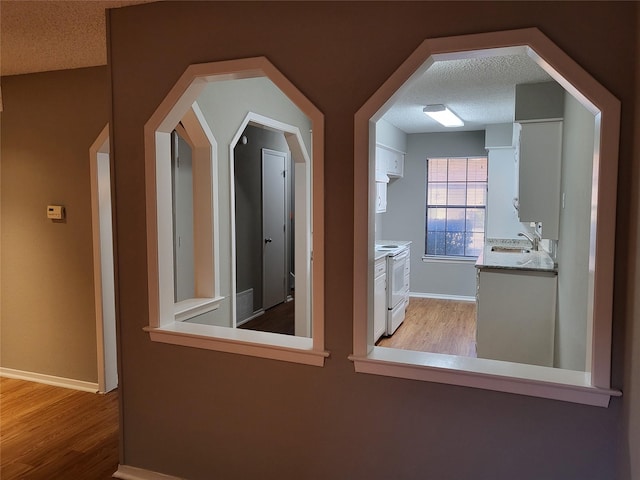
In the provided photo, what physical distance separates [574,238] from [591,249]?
1.06 metres

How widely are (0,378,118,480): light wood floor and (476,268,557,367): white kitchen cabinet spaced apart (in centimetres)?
275

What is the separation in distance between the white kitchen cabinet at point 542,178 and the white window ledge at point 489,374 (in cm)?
197

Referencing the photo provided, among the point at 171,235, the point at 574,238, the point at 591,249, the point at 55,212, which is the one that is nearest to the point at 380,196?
the point at 574,238

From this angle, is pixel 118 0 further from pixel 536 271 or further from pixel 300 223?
pixel 536 271

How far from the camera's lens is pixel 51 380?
3.93 meters

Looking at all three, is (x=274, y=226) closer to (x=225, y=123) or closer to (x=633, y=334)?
(x=225, y=123)

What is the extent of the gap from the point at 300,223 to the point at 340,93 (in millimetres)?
2588

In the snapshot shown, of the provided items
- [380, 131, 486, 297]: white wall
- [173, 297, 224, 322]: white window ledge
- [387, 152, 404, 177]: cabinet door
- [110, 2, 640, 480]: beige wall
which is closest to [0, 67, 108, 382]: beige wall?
[173, 297, 224, 322]: white window ledge

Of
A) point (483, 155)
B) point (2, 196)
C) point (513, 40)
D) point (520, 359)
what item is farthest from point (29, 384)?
point (483, 155)

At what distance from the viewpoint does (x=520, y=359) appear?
12.2 ft

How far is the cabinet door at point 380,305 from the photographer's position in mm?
4848

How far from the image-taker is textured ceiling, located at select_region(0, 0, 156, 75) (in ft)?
7.84

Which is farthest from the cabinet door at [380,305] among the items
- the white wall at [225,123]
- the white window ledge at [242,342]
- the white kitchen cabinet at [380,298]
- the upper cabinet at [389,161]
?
the white window ledge at [242,342]

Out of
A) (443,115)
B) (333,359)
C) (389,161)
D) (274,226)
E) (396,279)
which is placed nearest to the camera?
(333,359)
